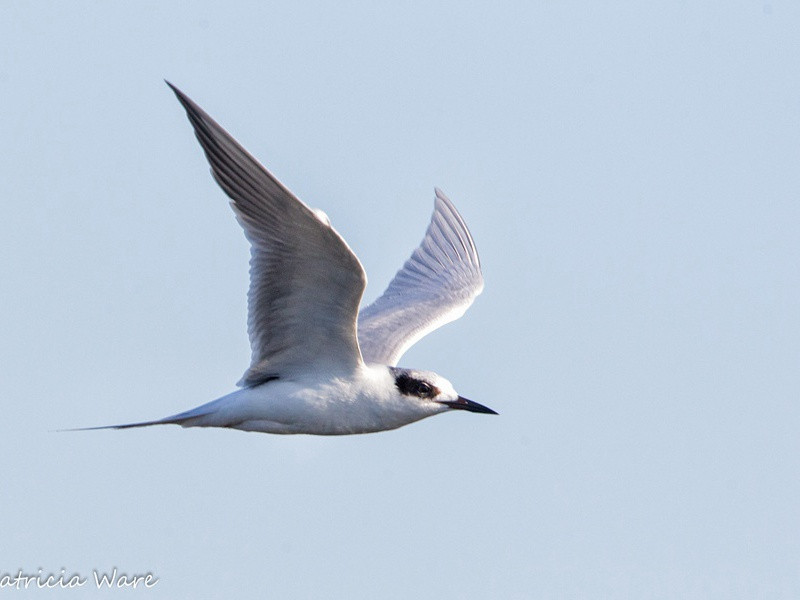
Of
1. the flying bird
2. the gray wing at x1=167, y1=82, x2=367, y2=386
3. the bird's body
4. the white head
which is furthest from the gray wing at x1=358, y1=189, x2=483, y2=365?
the gray wing at x1=167, y1=82, x2=367, y2=386

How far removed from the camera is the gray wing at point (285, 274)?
29.5 feet

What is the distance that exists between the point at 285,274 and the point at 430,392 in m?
1.76

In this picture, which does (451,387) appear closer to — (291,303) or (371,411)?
(371,411)

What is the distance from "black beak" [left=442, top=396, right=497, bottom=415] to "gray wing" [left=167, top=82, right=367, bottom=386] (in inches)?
38.2

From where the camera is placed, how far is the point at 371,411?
1069 cm

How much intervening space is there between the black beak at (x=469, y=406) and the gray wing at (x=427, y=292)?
1216 millimetres

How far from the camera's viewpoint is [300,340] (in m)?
10.5

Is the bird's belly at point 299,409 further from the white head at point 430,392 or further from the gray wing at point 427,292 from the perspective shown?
the gray wing at point 427,292

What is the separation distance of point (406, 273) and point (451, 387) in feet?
10.6

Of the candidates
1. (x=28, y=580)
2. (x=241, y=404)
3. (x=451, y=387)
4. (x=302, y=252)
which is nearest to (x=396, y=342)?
(x=451, y=387)

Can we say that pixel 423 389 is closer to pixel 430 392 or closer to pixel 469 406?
pixel 430 392

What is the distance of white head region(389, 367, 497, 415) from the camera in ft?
35.4

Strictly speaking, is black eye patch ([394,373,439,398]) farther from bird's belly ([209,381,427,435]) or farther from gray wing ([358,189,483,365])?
gray wing ([358,189,483,365])

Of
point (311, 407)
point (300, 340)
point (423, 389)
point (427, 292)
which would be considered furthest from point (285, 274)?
Answer: point (427, 292)
